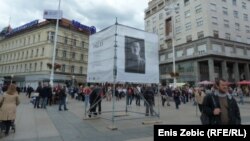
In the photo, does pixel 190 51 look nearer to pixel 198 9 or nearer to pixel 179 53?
pixel 179 53

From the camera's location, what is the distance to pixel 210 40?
150ft

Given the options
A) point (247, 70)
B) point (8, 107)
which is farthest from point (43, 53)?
point (8, 107)

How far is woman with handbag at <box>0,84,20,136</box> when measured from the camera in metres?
7.59

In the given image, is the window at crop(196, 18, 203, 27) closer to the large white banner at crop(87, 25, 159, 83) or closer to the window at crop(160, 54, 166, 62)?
the window at crop(160, 54, 166, 62)

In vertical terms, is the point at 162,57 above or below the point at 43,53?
above

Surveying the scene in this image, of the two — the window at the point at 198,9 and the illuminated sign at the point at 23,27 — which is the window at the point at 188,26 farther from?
the illuminated sign at the point at 23,27

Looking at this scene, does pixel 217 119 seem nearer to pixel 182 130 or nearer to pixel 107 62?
pixel 182 130

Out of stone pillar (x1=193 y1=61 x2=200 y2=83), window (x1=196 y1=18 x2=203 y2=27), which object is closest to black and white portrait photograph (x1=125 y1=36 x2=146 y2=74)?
stone pillar (x1=193 y1=61 x2=200 y2=83)

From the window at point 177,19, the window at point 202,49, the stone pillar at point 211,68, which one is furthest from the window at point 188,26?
the stone pillar at point 211,68

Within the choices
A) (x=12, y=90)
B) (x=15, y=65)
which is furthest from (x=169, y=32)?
(x=12, y=90)

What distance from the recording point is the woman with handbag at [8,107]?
759cm

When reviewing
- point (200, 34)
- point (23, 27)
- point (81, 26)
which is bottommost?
point (200, 34)

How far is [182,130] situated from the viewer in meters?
3.07

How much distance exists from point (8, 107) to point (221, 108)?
685 centimetres
